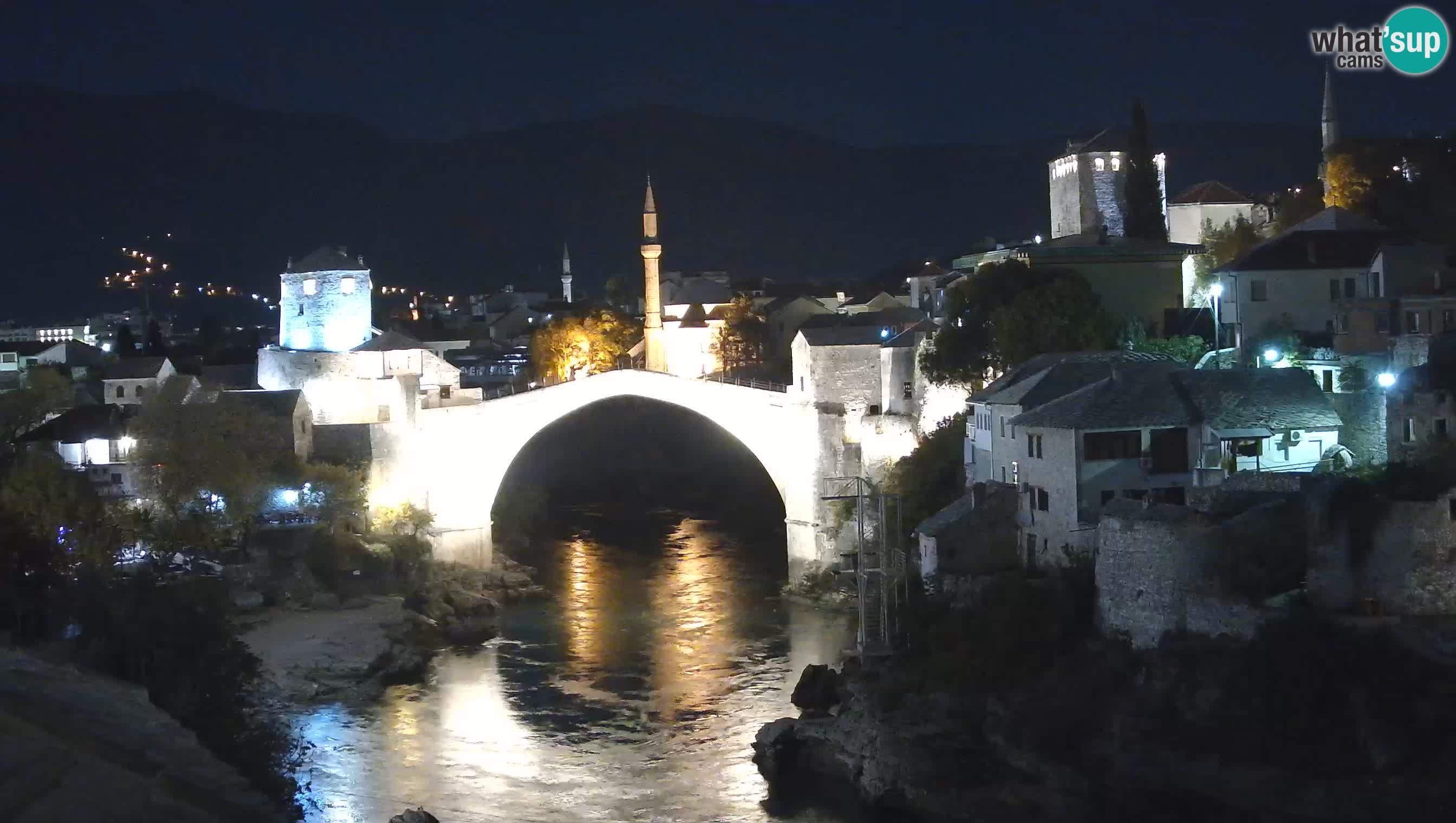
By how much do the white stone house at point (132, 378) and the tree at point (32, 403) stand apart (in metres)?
1.24

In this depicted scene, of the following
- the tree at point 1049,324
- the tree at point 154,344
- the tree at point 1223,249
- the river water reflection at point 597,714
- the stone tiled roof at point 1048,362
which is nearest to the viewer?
the river water reflection at point 597,714

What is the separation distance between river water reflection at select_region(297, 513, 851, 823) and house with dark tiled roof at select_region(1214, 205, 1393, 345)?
19.8 ft

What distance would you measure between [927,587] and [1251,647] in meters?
4.55

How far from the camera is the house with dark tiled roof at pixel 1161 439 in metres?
16.6

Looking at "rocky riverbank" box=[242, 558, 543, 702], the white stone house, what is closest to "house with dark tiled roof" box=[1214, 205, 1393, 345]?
"rocky riverbank" box=[242, 558, 543, 702]

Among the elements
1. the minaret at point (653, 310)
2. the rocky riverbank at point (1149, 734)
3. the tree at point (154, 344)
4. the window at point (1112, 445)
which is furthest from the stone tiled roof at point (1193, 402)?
the tree at point (154, 344)

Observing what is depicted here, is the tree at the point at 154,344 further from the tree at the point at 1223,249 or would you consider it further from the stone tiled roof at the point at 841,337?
the tree at the point at 1223,249

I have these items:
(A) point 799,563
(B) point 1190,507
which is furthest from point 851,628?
(B) point 1190,507

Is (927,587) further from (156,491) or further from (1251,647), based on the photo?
(156,491)

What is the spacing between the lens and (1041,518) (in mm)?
17469

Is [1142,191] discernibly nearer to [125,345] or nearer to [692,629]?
[692,629]

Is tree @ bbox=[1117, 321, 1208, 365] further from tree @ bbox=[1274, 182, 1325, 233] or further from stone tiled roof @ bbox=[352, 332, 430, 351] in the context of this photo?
stone tiled roof @ bbox=[352, 332, 430, 351]

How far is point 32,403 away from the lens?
2586 cm

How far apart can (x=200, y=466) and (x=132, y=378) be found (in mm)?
7031
